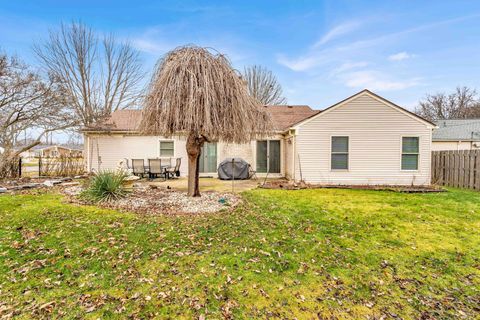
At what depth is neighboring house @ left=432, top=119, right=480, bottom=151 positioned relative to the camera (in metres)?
16.5

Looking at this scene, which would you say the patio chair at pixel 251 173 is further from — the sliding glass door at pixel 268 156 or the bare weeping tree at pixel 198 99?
the bare weeping tree at pixel 198 99

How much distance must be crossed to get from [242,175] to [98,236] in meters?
8.63

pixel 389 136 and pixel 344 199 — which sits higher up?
pixel 389 136

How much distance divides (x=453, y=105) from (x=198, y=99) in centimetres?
3887

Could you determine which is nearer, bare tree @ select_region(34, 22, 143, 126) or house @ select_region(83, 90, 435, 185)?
house @ select_region(83, 90, 435, 185)

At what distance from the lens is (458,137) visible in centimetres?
1683

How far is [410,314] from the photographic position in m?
2.59

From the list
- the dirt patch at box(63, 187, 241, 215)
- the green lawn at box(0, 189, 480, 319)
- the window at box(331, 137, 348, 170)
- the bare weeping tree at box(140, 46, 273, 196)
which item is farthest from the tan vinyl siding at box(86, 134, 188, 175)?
the window at box(331, 137, 348, 170)

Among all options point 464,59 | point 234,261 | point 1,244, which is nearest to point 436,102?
point 464,59

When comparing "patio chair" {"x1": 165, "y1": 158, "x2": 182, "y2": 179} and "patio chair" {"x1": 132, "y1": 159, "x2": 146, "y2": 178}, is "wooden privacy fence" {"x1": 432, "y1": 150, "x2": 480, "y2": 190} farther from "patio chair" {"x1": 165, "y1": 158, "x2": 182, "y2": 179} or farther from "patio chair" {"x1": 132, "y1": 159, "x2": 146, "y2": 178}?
"patio chair" {"x1": 132, "y1": 159, "x2": 146, "y2": 178}

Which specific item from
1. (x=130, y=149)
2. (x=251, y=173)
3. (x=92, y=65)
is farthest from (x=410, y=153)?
(x=92, y=65)

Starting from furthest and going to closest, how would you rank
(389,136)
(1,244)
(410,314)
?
(389,136), (1,244), (410,314)

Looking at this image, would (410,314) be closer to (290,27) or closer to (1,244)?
(1,244)

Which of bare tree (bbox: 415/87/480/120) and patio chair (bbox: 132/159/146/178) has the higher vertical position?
bare tree (bbox: 415/87/480/120)
